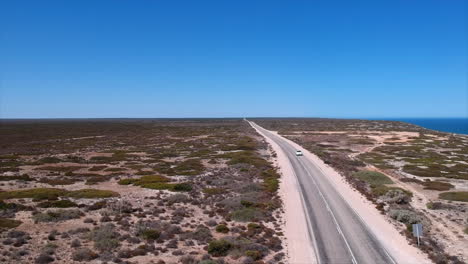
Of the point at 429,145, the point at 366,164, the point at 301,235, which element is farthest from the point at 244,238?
the point at 429,145

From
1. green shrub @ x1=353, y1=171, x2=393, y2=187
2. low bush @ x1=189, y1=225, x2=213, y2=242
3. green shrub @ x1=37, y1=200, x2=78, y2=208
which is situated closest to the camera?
low bush @ x1=189, y1=225, x2=213, y2=242

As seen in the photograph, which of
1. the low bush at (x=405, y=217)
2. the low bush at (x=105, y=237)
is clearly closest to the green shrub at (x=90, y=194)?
the low bush at (x=105, y=237)

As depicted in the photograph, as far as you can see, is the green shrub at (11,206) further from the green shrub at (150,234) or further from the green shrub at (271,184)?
the green shrub at (271,184)

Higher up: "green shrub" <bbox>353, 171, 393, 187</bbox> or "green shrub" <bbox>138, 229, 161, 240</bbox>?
"green shrub" <bbox>138, 229, 161, 240</bbox>

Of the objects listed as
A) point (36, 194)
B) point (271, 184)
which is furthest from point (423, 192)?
point (36, 194)

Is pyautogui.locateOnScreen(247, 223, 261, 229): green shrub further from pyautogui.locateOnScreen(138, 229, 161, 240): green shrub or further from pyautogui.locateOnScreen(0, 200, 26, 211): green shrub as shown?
pyautogui.locateOnScreen(0, 200, 26, 211): green shrub

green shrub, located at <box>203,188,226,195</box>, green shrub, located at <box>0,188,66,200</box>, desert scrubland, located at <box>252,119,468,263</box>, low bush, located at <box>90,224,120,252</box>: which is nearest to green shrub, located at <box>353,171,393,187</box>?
desert scrubland, located at <box>252,119,468,263</box>
